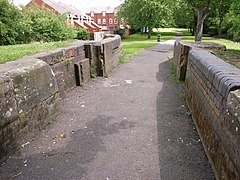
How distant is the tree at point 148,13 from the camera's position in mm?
33156

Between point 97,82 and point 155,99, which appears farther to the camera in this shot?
point 97,82

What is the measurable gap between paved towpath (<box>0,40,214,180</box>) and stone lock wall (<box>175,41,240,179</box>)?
358mm

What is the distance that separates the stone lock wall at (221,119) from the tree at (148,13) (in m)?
31.7

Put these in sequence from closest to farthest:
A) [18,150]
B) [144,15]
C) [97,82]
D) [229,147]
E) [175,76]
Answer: [229,147] < [18,150] < [97,82] < [175,76] < [144,15]

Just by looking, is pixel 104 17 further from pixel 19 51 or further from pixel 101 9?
pixel 19 51

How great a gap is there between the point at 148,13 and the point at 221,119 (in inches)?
1329

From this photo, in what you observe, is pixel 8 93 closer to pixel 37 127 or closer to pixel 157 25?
pixel 37 127

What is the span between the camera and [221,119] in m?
2.86

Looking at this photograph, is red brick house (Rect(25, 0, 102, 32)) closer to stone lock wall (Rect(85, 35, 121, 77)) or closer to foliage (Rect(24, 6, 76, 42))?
foliage (Rect(24, 6, 76, 42))

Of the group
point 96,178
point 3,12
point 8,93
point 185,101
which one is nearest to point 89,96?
point 185,101

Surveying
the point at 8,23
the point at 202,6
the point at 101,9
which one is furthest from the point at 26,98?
the point at 101,9

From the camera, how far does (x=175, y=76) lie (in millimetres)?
9359

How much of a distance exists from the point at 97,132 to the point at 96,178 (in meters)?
1.38

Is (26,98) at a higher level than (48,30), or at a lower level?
lower
